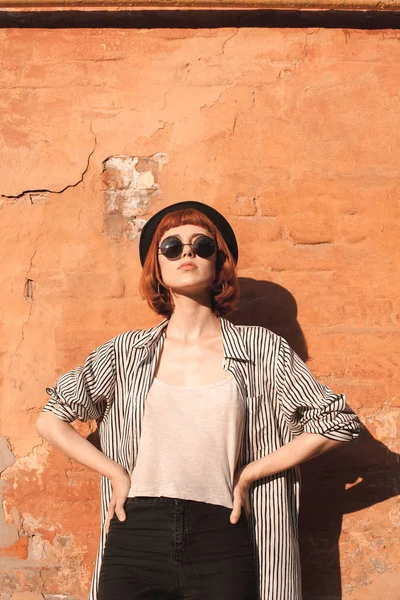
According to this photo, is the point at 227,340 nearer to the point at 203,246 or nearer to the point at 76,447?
the point at 203,246

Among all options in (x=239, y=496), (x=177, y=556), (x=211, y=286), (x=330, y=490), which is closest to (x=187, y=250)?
(x=211, y=286)

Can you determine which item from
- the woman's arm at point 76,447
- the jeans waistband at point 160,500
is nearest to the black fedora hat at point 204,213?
the woman's arm at point 76,447

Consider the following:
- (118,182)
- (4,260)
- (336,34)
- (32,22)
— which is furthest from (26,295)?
(336,34)

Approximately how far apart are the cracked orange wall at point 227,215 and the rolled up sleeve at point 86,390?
0.51 metres

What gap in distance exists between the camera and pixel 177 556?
8.97ft

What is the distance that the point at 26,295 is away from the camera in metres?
3.75

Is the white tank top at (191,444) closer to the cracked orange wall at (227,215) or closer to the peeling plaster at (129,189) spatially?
the cracked orange wall at (227,215)

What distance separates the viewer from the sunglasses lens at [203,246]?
309 cm

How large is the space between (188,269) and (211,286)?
0.19 metres

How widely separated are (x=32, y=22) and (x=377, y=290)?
2.05 metres

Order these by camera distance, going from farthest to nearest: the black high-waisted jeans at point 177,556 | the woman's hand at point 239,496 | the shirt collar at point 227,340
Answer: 1. the shirt collar at point 227,340
2. the woman's hand at point 239,496
3. the black high-waisted jeans at point 177,556

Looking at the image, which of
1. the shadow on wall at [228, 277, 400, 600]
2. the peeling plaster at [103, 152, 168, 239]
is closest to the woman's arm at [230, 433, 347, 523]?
the shadow on wall at [228, 277, 400, 600]

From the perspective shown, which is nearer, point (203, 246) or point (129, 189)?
point (203, 246)

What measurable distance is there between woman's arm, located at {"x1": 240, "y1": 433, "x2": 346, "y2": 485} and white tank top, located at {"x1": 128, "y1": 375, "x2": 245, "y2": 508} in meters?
0.09
